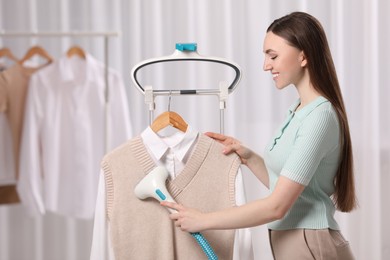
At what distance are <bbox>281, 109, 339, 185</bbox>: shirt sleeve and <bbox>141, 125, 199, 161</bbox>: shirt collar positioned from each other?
29 centimetres

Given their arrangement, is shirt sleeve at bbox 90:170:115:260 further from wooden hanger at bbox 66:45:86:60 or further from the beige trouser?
wooden hanger at bbox 66:45:86:60

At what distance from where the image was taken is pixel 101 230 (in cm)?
166

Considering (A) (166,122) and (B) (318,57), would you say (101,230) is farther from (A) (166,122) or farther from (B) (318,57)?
(B) (318,57)

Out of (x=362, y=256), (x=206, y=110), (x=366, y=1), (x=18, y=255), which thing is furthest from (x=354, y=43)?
(x=18, y=255)

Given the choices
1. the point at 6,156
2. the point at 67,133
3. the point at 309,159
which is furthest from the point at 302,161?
the point at 6,156

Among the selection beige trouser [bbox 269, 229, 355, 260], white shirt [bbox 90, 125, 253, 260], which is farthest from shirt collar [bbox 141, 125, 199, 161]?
beige trouser [bbox 269, 229, 355, 260]

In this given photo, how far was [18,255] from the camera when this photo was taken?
3.39 m

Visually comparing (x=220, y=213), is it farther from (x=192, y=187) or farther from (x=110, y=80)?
(x=110, y=80)

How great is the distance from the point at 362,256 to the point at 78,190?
4.66 feet

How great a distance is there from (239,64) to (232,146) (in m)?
1.48

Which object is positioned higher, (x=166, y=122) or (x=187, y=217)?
(x=166, y=122)

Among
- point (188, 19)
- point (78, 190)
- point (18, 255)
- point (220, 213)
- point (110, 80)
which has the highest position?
point (188, 19)

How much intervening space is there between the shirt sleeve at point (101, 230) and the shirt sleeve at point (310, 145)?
0.48 meters

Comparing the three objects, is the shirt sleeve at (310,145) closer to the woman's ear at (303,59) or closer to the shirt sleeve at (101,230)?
the woman's ear at (303,59)
